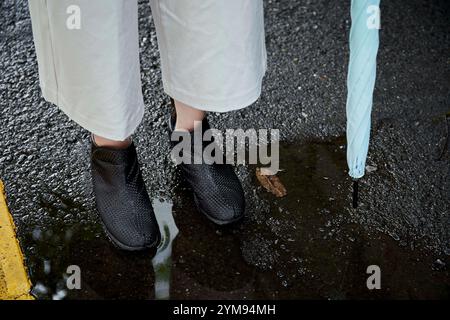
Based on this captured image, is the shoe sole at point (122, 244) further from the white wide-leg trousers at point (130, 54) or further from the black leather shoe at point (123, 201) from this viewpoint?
the white wide-leg trousers at point (130, 54)

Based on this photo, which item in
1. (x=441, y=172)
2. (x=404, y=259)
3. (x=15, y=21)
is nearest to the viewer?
(x=404, y=259)

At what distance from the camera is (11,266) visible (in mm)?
2074

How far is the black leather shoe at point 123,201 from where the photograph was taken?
2068 mm

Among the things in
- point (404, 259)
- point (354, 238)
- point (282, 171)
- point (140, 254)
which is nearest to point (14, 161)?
point (140, 254)

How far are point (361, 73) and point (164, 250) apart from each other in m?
0.85

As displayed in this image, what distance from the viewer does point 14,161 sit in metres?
2.38

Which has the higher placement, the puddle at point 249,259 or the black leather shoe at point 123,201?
the black leather shoe at point 123,201

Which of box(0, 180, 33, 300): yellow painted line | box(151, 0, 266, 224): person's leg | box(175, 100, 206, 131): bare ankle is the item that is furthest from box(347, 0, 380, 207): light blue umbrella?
box(0, 180, 33, 300): yellow painted line

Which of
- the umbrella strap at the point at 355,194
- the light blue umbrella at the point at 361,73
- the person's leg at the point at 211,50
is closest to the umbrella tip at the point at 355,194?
the umbrella strap at the point at 355,194

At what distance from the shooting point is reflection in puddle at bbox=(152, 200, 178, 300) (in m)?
2.02

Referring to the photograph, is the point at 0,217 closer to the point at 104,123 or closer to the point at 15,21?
the point at 104,123

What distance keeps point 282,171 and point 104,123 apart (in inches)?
32.2

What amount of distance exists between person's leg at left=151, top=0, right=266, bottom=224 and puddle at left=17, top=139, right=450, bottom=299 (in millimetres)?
479

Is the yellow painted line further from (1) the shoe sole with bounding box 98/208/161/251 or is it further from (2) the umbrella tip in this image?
(2) the umbrella tip
